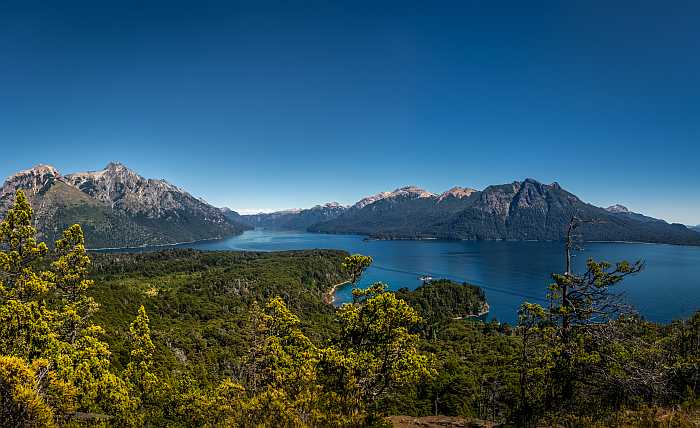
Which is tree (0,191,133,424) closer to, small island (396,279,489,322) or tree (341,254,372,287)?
tree (341,254,372,287)

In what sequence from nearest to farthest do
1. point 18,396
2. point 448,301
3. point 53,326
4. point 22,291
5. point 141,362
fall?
1. point 18,396
2. point 22,291
3. point 53,326
4. point 141,362
5. point 448,301

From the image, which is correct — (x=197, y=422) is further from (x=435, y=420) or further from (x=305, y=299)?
(x=305, y=299)

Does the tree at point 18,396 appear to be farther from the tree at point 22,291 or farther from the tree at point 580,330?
the tree at point 580,330

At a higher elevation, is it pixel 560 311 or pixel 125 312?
pixel 560 311

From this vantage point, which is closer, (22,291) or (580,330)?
(580,330)

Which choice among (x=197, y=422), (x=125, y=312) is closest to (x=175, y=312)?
(x=125, y=312)

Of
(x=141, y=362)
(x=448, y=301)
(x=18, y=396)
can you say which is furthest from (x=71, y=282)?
(x=448, y=301)

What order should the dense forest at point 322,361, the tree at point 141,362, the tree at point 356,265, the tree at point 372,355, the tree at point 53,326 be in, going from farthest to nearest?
the tree at point 141,362, the tree at point 356,265, the tree at point 372,355, the tree at point 53,326, the dense forest at point 322,361

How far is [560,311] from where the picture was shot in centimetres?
1619

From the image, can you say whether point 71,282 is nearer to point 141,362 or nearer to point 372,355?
point 141,362

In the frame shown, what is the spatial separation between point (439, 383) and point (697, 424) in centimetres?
5509

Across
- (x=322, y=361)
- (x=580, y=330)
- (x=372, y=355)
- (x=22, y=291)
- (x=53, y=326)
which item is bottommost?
(x=322, y=361)

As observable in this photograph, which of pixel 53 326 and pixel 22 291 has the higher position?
pixel 22 291

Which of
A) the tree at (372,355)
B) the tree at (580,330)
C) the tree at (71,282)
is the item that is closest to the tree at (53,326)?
the tree at (71,282)
